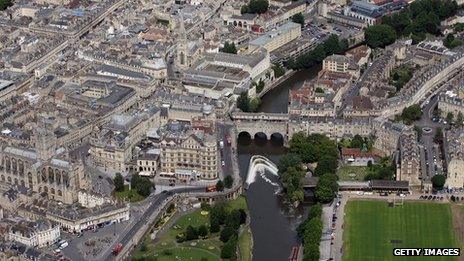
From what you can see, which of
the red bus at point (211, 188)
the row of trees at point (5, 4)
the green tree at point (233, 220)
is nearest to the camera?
the green tree at point (233, 220)

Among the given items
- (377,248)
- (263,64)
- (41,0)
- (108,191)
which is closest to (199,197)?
(108,191)

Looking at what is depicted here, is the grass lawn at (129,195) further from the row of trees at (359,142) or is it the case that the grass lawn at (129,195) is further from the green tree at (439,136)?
the green tree at (439,136)

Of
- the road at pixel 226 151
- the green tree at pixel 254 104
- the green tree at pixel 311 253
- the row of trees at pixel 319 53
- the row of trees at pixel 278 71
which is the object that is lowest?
the green tree at pixel 311 253

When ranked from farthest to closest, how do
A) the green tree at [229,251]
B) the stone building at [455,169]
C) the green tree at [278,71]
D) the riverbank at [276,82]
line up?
the green tree at [278,71], the riverbank at [276,82], the stone building at [455,169], the green tree at [229,251]

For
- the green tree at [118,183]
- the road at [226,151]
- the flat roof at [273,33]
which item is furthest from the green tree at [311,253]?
the flat roof at [273,33]

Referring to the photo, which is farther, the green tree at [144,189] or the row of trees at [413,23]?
the row of trees at [413,23]

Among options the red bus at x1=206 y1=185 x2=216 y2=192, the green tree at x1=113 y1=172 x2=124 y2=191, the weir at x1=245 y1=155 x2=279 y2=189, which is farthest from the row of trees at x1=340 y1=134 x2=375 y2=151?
the green tree at x1=113 y1=172 x2=124 y2=191

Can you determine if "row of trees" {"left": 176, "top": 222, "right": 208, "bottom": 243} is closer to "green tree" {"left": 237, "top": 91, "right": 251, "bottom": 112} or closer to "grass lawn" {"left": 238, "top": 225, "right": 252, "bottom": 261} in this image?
"grass lawn" {"left": 238, "top": 225, "right": 252, "bottom": 261}

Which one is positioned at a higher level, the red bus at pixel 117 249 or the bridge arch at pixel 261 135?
the bridge arch at pixel 261 135
